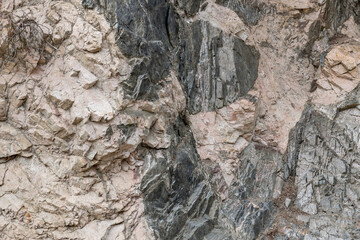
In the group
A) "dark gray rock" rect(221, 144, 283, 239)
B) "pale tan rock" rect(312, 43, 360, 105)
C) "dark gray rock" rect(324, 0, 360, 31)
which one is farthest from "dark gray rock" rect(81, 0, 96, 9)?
"dark gray rock" rect(324, 0, 360, 31)

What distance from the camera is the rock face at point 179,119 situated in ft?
13.9

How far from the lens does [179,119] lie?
206 inches

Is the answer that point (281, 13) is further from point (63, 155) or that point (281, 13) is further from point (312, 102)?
point (63, 155)

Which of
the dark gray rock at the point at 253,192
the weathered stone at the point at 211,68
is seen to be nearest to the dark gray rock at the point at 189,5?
the weathered stone at the point at 211,68

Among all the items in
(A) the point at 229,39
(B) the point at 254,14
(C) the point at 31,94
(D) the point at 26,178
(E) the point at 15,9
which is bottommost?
(D) the point at 26,178

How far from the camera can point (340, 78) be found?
6383mm

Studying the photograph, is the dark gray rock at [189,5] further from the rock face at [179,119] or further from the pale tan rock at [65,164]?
the pale tan rock at [65,164]

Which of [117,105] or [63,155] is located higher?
[117,105]

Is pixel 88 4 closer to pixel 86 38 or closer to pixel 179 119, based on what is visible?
pixel 86 38

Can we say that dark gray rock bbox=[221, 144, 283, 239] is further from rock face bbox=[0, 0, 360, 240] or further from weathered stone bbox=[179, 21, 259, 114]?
weathered stone bbox=[179, 21, 259, 114]

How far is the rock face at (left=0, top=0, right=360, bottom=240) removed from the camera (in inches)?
167

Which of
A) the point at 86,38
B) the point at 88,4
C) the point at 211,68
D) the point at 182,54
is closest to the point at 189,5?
the point at 182,54

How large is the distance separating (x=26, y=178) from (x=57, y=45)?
69.3 inches

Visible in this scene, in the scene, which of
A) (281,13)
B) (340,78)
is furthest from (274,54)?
(340,78)
